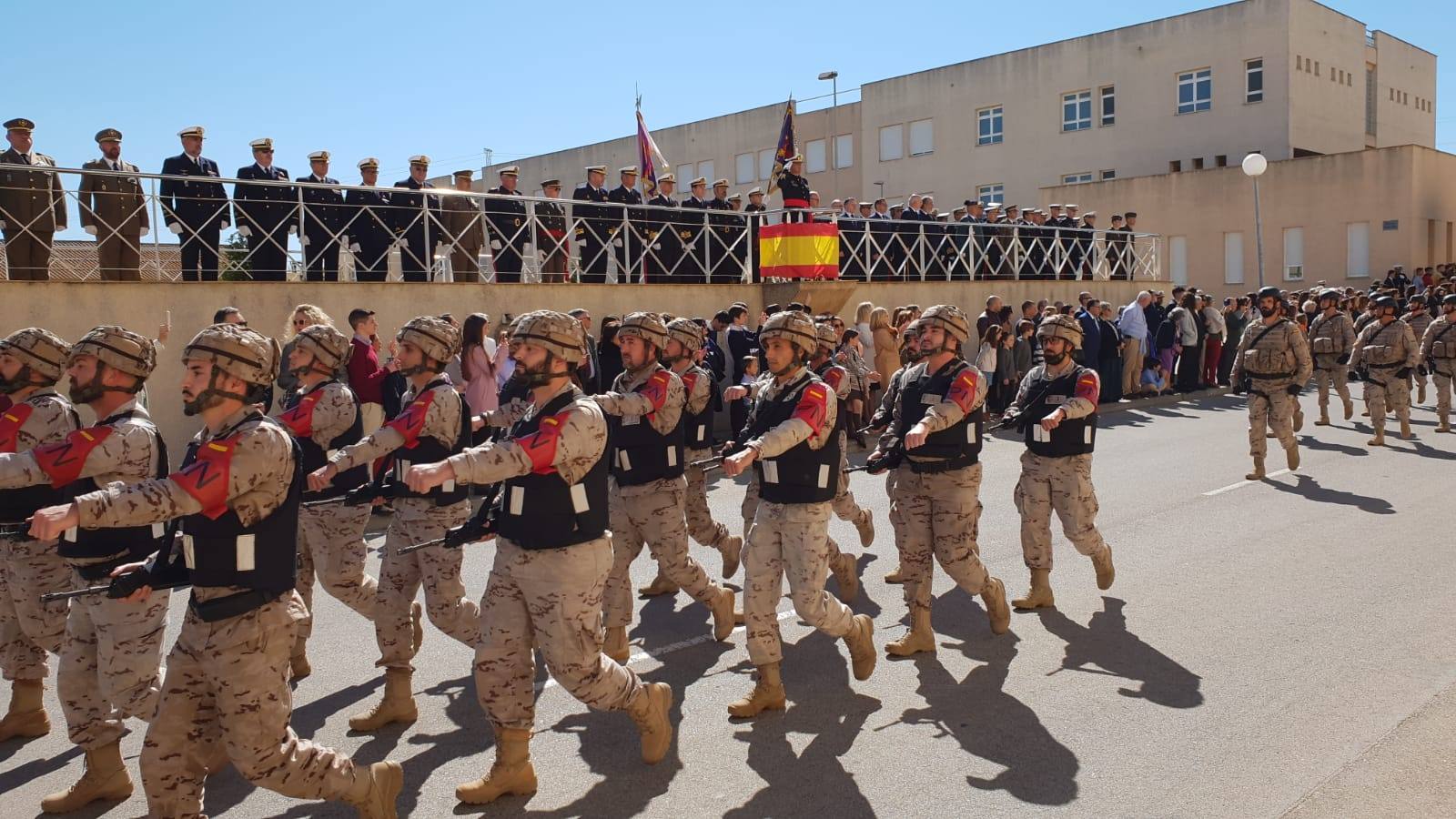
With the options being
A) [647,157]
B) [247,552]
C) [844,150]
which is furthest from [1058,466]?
[844,150]

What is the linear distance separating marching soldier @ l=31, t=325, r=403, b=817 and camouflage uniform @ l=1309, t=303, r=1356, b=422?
16.6m

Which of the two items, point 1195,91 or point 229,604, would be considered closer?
point 229,604

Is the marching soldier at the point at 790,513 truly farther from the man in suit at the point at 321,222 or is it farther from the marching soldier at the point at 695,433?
the man in suit at the point at 321,222

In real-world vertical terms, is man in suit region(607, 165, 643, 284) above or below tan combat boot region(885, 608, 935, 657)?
above

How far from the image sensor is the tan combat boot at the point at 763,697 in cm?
577

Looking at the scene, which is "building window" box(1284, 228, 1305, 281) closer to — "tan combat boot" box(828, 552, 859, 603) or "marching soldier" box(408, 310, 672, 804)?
"tan combat boot" box(828, 552, 859, 603)

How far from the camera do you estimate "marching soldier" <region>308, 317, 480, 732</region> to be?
577cm

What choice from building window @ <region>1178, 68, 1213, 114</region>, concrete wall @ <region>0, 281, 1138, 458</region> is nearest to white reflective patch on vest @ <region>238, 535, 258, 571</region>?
concrete wall @ <region>0, 281, 1138, 458</region>

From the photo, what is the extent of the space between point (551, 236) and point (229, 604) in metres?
11.2

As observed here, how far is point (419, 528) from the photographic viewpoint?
235 inches

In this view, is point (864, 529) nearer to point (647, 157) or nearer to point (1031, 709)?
point (1031, 709)

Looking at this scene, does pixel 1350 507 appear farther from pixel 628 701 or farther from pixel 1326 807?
pixel 628 701

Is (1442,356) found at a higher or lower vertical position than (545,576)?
higher

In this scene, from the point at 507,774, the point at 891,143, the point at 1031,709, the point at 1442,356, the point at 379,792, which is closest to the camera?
the point at 379,792
